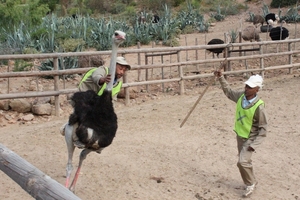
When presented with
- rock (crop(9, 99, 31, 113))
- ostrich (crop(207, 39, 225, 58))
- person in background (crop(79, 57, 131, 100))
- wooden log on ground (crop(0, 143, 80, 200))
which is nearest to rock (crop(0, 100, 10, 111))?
rock (crop(9, 99, 31, 113))

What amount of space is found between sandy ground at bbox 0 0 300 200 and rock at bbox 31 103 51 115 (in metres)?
0.16

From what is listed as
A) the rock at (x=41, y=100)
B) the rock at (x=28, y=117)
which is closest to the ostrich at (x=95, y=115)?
the rock at (x=28, y=117)

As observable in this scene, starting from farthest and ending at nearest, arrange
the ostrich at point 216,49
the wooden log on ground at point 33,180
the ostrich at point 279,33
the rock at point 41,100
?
the ostrich at point 279,33 < the ostrich at point 216,49 < the rock at point 41,100 < the wooden log on ground at point 33,180

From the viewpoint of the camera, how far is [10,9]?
47.5 feet

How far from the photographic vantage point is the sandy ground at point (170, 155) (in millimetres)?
5688

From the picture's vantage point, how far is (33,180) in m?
3.06

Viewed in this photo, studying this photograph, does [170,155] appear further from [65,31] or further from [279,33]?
[65,31]

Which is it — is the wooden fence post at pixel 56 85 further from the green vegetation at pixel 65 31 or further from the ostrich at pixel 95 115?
the ostrich at pixel 95 115

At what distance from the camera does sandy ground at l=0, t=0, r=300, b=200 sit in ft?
18.7

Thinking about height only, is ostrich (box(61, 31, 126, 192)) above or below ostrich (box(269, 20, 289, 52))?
below

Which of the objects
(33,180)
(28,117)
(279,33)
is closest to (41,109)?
(28,117)

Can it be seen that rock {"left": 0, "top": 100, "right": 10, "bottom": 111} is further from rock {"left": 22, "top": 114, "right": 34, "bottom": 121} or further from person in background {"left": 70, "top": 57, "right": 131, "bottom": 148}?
person in background {"left": 70, "top": 57, "right": 131, "bottom": 148}

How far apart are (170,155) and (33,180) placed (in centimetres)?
391

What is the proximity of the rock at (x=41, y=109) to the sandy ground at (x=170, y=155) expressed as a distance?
6.3 inches
